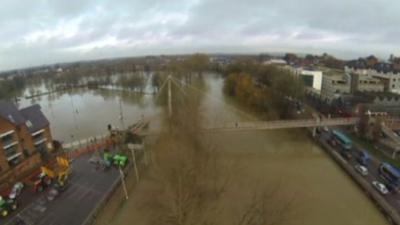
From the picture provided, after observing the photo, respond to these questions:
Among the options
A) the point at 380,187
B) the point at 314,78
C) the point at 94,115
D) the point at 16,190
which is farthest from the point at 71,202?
the point at 314,78

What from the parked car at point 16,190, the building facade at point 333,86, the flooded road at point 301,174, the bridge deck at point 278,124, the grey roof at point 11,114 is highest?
the grey roof at point 11,114

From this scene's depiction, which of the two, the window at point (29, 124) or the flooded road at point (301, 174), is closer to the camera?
the flooded road at point (301, 174)

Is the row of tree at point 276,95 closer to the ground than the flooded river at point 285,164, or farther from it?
farther from it

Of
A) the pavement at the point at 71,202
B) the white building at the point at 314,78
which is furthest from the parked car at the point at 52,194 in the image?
the white building at the point at 314,78

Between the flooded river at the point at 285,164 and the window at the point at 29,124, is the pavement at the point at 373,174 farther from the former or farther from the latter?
the window at the point at 29,124

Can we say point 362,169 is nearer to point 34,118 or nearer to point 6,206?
point 6,206

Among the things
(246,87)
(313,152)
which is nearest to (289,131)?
(313,152)

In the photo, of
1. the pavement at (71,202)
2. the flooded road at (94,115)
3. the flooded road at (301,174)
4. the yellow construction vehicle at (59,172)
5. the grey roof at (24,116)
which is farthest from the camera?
the flooded road at (94,115)
